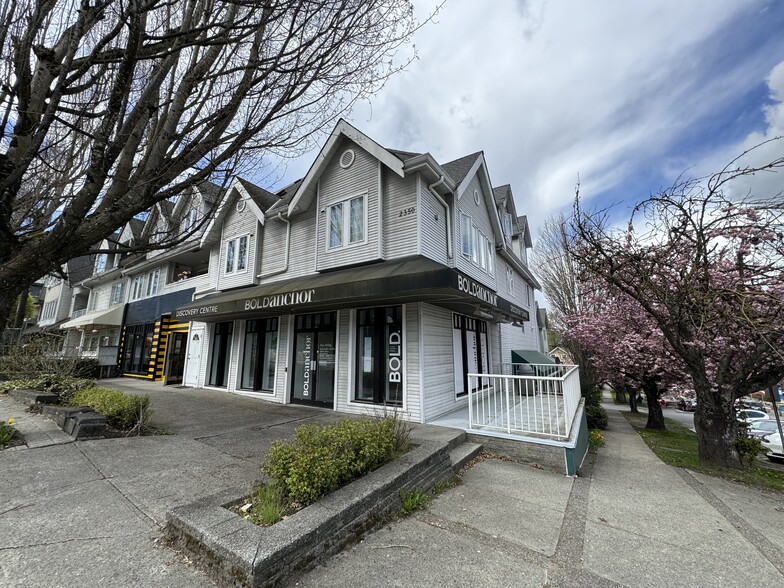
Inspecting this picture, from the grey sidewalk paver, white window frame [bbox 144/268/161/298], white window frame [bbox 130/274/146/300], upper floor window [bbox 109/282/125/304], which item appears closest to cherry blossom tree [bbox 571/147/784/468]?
the grey sidewalk paver

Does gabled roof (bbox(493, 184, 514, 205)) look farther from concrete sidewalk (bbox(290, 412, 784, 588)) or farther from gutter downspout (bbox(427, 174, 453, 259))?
concrete sidewalk (bbox(290, 412, 784, 588))

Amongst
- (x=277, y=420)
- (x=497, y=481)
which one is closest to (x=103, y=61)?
(x=277, y=420)

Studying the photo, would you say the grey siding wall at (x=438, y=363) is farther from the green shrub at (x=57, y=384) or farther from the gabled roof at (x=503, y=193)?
the gabled roof at (x=503, y=193)

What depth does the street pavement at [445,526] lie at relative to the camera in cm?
271

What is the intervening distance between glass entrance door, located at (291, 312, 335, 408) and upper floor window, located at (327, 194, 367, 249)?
229 cm

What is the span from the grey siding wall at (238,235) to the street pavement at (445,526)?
7239 mm

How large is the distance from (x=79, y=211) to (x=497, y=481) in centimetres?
726

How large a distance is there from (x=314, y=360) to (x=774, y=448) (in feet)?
53.4

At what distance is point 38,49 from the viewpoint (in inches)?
165

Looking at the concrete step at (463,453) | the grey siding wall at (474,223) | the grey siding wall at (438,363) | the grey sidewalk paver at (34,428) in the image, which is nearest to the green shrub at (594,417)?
the grey siding wall at (474,223)

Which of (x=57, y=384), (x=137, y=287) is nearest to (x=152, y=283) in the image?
(x=137, y=287)

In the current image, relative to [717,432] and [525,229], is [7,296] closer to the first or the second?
[717,432]

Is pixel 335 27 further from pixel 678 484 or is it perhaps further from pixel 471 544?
pixel 678 484

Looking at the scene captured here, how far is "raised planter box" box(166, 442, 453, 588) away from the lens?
7.98 ft
